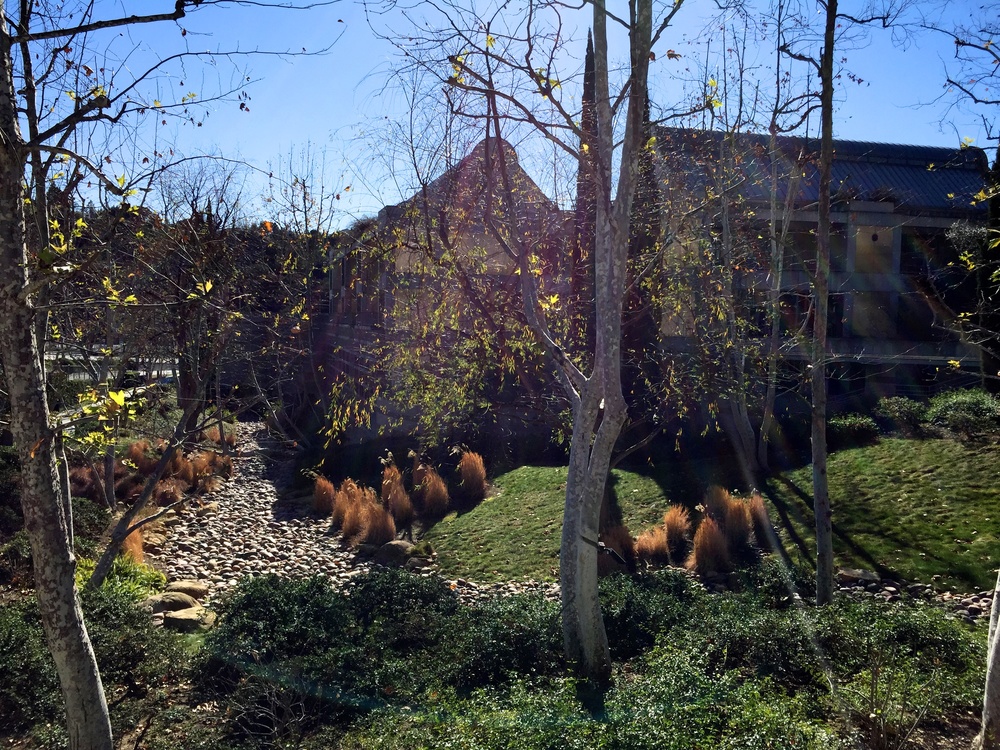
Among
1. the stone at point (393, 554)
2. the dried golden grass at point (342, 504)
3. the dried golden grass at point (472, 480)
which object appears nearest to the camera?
the stone at point (393, 554)

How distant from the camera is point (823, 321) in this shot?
7266mm

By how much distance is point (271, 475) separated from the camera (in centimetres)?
1934

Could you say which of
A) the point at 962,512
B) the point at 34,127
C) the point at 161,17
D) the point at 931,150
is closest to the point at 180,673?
the point at 34,127

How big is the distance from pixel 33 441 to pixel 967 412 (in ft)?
46.6

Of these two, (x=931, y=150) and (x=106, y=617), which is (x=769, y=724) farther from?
(x=931, y=150)

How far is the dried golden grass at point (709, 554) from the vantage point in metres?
9.95

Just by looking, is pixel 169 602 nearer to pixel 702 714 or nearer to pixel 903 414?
pixel 702 714

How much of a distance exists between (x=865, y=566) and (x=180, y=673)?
7655mm

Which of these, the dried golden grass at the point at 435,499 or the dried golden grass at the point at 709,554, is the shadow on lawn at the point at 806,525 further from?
the dried golden grass at the point at 435,499

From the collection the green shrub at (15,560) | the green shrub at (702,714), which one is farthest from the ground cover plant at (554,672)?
the green shrub at (15,560)

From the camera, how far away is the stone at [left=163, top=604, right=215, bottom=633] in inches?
336

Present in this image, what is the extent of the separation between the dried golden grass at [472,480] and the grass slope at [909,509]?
512 centimetres

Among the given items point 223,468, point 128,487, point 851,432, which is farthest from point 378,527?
point 851,432

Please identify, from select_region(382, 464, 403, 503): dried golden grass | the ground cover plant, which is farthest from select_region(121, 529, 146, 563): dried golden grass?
select_region(382, 464, 403, 503): dried golden grass
